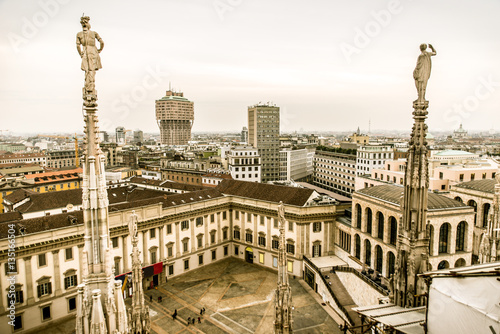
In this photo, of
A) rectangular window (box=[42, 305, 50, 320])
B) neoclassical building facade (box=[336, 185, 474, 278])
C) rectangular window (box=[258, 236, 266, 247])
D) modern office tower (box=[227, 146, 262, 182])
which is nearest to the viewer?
neoclassical building facade (box=[336, 185, 474, 278])

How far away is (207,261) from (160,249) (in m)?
9.82

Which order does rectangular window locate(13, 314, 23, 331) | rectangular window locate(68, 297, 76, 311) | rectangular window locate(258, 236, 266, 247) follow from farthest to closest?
rectangular window locate(258, 236, 266, 247), rectangular window locate(68, 297, 76, 311), rectangular window locate(13, 314, 23, 331)

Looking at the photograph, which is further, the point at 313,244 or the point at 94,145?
the point at 313,244

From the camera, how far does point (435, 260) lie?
123 feet

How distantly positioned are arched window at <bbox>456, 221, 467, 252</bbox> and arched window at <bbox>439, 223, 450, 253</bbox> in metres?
1.73

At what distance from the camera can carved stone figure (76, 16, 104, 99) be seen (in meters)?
9.83

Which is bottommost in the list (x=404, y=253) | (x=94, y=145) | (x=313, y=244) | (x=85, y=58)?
(x=313, y=244)

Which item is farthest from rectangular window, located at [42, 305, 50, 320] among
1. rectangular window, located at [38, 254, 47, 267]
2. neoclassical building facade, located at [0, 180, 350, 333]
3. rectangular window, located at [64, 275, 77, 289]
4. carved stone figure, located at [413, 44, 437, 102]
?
carved stone figure, located at [413, 44, 437, 102]

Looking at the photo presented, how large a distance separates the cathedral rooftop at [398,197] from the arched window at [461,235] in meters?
2.25

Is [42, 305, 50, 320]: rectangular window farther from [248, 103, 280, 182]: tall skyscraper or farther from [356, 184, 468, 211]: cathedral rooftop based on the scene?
[248, 103, 280, 182]: tall skyscraper

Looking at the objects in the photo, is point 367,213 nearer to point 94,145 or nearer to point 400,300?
point 400,300

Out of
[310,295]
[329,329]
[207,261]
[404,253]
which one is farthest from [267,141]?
[404,253]

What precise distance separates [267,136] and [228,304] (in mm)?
95184

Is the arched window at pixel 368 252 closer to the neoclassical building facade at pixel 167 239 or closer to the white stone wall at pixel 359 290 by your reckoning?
the white stone wall at pixel 359 290
